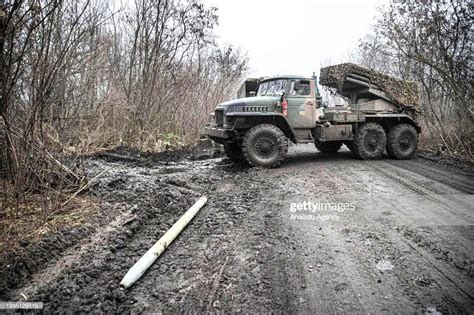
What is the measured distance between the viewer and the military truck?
689 cm

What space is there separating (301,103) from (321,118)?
92 cm

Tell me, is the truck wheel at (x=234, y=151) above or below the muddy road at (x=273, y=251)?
above

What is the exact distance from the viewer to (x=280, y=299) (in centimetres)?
229

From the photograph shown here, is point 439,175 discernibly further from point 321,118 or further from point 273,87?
point 273,87

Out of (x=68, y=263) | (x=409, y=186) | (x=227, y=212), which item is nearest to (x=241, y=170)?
(x=227, y=212)

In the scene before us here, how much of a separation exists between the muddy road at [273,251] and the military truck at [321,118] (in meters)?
1.74

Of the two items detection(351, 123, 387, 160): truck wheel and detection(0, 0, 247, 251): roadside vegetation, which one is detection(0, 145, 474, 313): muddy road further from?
detection(351, 123, 387, 160): truck wheel

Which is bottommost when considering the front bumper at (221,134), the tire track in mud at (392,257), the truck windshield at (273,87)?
the tire track in mud at (392,257)

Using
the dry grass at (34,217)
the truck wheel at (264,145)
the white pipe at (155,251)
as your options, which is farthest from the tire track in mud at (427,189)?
the dry grass at (34,217)

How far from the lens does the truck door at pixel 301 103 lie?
722 cm

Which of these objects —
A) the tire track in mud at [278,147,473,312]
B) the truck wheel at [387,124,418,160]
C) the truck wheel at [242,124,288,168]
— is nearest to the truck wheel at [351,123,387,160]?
the truck wheel at [387,124,418,160]

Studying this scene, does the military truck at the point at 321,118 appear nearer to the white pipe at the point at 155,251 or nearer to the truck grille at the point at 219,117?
the truck grille at the point at 219,117

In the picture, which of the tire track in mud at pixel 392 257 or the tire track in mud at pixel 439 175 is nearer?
the tire track in mud at pixel 392 257

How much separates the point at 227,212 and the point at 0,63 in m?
3.06
